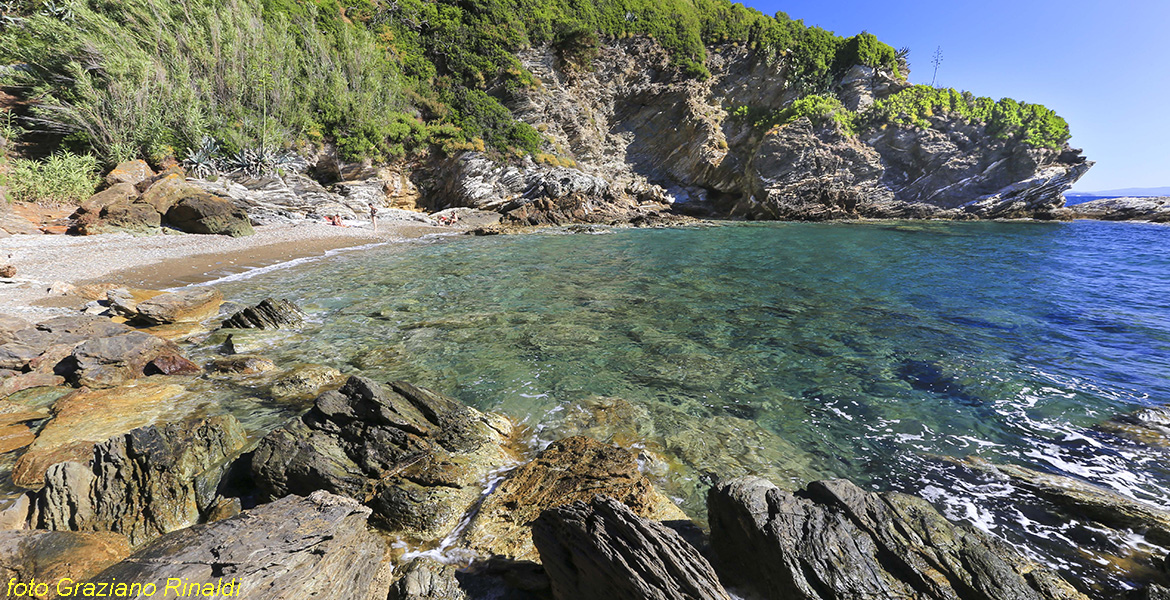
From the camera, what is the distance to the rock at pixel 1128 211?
139 ft

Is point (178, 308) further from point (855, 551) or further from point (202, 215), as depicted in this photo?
point (202, 215)

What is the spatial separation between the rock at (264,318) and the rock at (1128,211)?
2677 inches

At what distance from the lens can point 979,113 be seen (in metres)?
44.6

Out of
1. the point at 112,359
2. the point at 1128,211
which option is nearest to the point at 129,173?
the point at 112,359

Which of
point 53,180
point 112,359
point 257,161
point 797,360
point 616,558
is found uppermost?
point 257,161

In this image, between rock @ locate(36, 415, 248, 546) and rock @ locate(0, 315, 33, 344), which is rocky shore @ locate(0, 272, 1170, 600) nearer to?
rock @ locate(36, 415, 248, 546)

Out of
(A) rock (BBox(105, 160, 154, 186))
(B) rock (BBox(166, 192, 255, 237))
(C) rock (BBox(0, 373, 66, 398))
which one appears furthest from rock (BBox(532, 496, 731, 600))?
(A) rock (BBox(105, 160, 154, 186))

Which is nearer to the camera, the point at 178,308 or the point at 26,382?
the point at 26,382

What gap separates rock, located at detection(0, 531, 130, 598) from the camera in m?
2.70

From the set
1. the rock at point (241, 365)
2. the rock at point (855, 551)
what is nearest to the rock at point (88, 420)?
the rock at point (241, 365)

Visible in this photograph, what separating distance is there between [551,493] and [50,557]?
12.0ft

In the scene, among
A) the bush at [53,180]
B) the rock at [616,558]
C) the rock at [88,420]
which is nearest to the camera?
the rock at [616,558]

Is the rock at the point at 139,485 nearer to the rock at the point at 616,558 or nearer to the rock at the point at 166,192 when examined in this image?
the rock at the point at 616,558

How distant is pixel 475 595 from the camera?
313 cm
